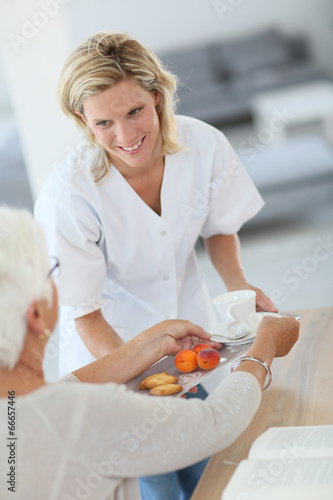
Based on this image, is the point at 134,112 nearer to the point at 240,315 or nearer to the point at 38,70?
the point at 240,315

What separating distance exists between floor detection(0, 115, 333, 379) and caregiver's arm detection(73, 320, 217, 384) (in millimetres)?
2220

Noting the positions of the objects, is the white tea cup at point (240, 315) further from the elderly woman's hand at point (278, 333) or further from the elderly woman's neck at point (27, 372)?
the elderly woman's neck at point (27, 372)

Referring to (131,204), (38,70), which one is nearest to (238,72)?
(38,70)

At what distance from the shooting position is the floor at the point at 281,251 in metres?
3.91

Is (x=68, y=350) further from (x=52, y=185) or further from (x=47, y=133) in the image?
(x=47, y=133)

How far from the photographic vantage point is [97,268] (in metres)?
1.76

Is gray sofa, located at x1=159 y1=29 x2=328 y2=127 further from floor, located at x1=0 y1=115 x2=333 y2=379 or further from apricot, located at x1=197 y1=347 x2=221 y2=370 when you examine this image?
apricot, located at x1=197 y1=347 x2=221 y2=370

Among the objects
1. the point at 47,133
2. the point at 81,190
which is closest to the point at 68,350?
the point at 81,190

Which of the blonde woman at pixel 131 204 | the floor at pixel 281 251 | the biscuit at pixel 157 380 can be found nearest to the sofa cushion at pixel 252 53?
the floor at pixel 281 251

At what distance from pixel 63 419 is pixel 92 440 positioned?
57mm

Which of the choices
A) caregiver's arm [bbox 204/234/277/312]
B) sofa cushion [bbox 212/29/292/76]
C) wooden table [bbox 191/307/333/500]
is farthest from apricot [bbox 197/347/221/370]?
sofa cushion [bbox 212/29/292/76]

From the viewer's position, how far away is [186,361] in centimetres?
144

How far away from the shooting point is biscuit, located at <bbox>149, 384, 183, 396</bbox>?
4.32 feet

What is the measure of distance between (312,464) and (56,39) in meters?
3.67
